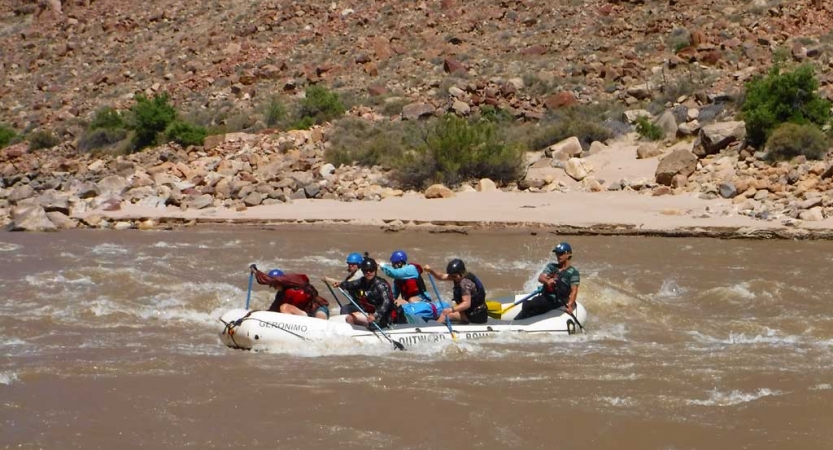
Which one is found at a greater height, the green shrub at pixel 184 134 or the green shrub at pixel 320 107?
the green shrub at pixel 320 107

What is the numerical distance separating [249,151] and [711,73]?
12.3 m

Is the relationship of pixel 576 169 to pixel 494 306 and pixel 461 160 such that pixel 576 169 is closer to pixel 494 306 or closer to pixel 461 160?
pixel 461 160

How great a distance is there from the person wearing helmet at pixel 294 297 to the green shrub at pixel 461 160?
11.9 metres

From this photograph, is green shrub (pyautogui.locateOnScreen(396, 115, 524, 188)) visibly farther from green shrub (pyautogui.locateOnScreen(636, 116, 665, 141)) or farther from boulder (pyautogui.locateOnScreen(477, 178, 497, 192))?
green shrub (pyautogui.locateOnScreen(636, 116, 665, 141))

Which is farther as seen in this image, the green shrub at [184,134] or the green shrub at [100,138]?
the green shrub at [100,138]

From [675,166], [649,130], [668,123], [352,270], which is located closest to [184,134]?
[649,130]

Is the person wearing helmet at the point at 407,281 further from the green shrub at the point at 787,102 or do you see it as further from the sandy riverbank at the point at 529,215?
the green shrub at the point at 787,102

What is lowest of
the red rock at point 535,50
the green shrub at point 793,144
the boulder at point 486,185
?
the boulder at point 486,185

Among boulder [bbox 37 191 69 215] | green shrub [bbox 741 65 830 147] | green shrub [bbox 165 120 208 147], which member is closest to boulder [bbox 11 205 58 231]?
Answer: boulder [bbox 37 191 69 215]

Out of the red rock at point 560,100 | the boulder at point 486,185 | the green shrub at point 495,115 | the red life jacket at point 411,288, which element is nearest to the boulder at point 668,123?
the red rock at point 560,100

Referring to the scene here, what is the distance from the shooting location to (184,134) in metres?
27.9

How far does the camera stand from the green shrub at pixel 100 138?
30.9 meters

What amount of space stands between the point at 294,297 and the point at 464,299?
5.53 ft

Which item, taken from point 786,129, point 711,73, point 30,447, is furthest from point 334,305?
point 711,73
